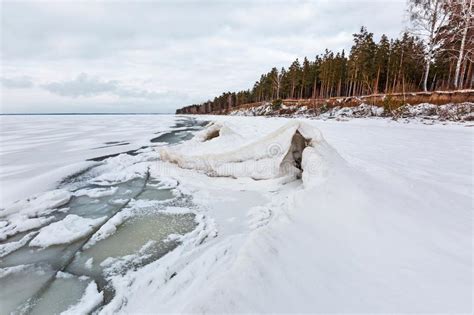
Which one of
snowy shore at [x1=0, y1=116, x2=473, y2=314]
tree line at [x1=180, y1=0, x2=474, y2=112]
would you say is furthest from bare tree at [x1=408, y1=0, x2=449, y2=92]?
snowy shore at [x1=0, y1=116, x2=473, y2=314]

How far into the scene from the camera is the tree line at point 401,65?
53.3 ft

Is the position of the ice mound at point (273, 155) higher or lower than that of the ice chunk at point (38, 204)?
higher

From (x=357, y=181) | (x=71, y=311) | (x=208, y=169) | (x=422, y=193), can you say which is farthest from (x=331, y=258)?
(x=208, y=169)

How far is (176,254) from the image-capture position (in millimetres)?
2211

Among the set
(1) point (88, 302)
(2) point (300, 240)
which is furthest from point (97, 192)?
(2) point (300, 240)

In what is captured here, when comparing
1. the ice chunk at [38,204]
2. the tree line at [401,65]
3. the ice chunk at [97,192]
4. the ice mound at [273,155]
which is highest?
the tree line at [401,65]

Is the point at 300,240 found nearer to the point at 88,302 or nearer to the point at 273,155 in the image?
the point at 88,302

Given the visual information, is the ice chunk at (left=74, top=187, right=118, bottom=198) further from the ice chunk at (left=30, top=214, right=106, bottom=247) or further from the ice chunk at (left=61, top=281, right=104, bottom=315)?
the ice chunk at (left=61, top=281, right=104, bottom=315)

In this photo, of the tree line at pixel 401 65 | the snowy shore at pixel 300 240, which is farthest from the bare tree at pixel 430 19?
the snowy shore at pixel 300 240

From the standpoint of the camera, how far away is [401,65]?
27.2 metres

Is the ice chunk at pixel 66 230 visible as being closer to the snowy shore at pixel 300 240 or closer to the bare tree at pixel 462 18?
the snowy shore at pixel 300 240

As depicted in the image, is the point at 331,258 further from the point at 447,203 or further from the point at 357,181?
the point at 447,203

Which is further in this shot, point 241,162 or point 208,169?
point 208,169

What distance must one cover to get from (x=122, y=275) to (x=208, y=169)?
2.96 meters
